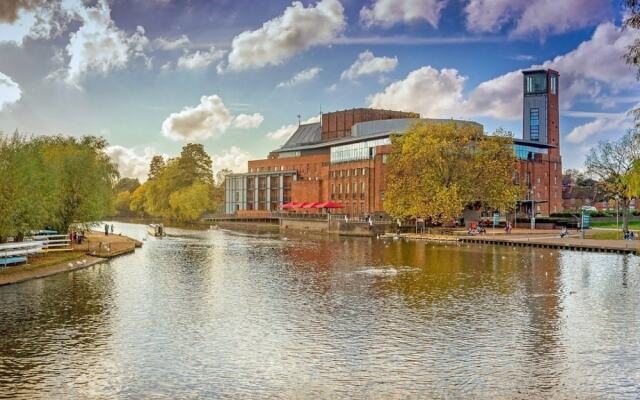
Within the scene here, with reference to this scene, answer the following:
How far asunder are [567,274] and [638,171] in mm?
9536

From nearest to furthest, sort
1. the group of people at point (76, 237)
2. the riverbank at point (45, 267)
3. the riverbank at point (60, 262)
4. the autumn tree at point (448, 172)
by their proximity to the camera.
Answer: the riverbank at point (45, 267)
the riverbank at point (60, 262)
the group of people at point (76, 237)
the autumn tree at point (448, 172)

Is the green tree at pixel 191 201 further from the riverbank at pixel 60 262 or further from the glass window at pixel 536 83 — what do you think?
the riverbank at pixel 60 262

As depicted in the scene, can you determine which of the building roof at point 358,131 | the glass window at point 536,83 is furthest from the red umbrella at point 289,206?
the glass window at point 536,83

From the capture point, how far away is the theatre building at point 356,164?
144m

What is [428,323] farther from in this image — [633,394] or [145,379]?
[145,379]

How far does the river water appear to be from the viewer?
20.5 meters

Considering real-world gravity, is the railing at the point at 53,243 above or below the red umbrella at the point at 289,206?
below

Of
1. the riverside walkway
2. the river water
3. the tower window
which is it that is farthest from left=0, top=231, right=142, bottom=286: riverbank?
the tower window

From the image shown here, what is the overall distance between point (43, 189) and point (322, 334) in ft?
129

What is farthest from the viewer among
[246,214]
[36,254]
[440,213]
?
[246,214]

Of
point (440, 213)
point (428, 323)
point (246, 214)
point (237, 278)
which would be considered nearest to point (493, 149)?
point (440, 213)

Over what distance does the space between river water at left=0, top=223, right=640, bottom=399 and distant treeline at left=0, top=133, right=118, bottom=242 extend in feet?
22.2

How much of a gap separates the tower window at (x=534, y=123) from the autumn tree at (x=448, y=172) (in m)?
92.2

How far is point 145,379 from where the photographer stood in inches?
826
